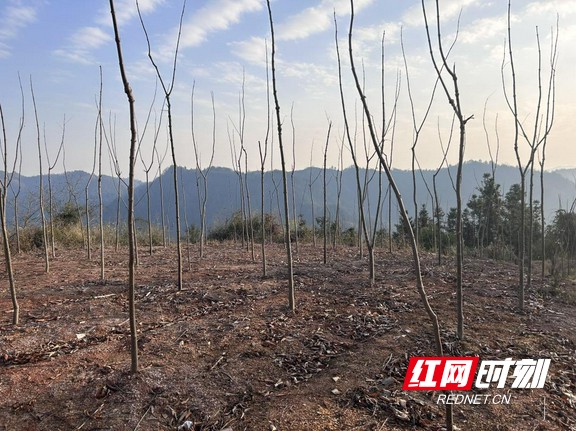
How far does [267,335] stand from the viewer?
3859 millimetres

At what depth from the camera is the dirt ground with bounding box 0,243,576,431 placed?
2.56m

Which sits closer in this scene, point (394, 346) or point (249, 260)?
point (394, 346)

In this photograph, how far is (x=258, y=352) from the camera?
11.4ft

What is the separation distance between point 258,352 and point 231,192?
2330 cm

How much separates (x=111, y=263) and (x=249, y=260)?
293 cm

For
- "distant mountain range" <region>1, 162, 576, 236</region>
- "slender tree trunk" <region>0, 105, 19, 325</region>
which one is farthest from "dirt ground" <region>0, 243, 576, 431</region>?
"distant mountain range" <region>1, 162, 576, 236</region>

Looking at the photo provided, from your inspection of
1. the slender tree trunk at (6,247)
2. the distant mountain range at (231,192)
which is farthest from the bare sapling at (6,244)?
the distant mountain range at (231,192)

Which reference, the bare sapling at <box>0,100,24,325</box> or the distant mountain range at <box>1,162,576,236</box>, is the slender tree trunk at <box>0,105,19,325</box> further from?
the distant mountain range at <box>1,162,576,236</box>

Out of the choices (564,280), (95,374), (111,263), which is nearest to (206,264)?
(111,263)

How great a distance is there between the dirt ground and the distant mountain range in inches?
115

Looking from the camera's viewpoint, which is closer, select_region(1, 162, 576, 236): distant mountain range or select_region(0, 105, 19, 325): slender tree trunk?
select_region(0, 105, 19, 325): slender tree trunk

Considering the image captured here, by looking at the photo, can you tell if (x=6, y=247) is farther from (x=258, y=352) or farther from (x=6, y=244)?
(x=258, y=352)

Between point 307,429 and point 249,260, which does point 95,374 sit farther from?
point 249,260

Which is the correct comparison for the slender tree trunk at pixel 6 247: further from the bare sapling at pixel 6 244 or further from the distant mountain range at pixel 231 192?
the distant mountain range at pixel 231 192
